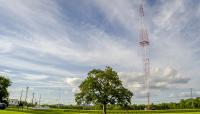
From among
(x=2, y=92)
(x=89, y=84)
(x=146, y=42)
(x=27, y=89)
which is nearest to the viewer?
(x=89, y=84)

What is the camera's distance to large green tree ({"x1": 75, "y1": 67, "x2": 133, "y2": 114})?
286ft

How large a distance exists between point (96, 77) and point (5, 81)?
8937cm

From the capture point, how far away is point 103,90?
8812cm

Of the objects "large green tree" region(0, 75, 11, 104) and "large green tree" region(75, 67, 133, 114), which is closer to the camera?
"large green tree" region(75, 67, 133, 114)

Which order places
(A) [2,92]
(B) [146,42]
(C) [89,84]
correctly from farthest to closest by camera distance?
(A) [2,92], (B) [146,42], (C) [89,84]

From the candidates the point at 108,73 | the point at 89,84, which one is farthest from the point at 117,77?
the point at 89,84

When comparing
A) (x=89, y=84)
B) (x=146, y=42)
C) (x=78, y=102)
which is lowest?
(x=78, y=102)

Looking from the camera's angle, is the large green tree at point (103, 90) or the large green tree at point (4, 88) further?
the large green tree at point (4, 88)

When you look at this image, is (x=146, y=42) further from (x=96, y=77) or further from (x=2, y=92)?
(x=2, y=92)

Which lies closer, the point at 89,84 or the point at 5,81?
the point at 89,84

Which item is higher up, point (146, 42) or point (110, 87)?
point (146, 42)

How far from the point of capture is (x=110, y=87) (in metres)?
88.1

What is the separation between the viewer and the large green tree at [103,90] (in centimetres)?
8719

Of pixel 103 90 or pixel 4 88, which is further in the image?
pixel 4 88
